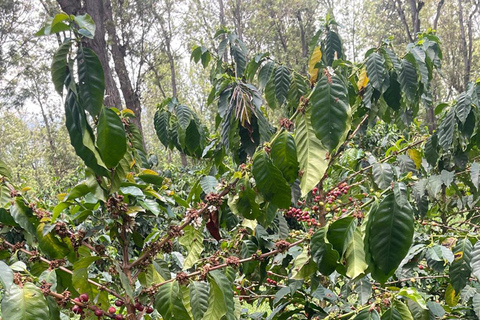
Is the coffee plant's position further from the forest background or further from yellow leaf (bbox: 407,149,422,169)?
the forest background

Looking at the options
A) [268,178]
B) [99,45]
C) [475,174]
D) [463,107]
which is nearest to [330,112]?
[268,178]

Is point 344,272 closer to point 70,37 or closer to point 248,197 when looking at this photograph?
point 248,197

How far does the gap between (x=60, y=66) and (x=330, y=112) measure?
1.97ft

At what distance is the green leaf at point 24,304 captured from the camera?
2.75 feet

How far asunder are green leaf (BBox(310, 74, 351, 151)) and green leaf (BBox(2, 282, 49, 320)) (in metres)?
0.68

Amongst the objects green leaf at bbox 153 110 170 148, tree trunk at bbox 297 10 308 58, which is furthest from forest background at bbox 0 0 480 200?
green leaf at bbox 153 110 170 148

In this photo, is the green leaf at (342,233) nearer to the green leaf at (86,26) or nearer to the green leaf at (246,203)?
the green leaf at (246,203)

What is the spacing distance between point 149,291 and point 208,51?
5.07 feet

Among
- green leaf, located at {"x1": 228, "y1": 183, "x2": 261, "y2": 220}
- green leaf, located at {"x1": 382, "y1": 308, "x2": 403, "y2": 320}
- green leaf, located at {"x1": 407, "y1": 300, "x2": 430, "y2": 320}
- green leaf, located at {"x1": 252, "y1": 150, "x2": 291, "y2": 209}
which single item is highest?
green leaf, located at {"x1": 252, "y1": 150, "x2": 291, "y2": 209}

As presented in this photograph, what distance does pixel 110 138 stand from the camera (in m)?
0.98

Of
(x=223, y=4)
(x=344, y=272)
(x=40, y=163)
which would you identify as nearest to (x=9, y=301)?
(x=344, y=272)

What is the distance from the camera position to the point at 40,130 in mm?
25891

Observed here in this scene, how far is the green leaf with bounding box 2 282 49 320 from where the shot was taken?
838 millimetres

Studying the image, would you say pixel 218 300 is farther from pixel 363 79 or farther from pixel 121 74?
pixel 121 74
